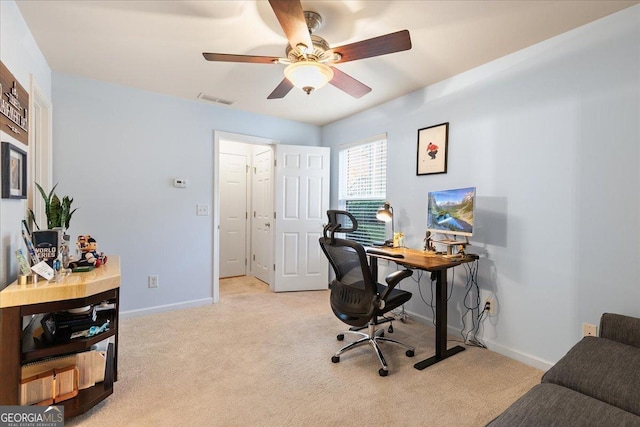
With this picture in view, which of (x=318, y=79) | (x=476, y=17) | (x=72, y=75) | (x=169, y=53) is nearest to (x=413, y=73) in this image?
(x=476, y=17)

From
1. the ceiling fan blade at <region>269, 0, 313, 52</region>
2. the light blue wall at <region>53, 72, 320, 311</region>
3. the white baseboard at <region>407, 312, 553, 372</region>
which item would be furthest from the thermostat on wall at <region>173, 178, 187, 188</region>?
the white baseboard at <region>407, 312, 553, 372</region>

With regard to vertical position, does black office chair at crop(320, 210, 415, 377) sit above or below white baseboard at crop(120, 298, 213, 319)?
above

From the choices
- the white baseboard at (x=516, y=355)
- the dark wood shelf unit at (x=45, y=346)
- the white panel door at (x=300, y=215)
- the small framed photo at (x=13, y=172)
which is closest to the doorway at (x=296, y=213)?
the white panel door at (x=300, y=215)

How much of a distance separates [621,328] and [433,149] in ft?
6.42

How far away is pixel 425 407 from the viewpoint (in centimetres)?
185

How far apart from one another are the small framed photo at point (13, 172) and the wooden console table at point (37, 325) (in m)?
0.57

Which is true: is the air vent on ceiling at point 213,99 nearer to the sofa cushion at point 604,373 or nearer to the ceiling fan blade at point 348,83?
the ceiling fan blade at point 348,83

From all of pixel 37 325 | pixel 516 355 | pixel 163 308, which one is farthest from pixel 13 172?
pixel 516 355

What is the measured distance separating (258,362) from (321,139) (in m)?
3.40

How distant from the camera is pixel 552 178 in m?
2.26

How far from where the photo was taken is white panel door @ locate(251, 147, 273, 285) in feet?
15.0

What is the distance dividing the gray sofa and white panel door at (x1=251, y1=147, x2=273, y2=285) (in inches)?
137

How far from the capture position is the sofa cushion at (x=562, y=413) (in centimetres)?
114

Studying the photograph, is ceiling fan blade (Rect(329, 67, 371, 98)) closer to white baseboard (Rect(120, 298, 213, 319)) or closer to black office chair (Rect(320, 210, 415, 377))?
black office chair (Rect(320, 210, 415, 377))
